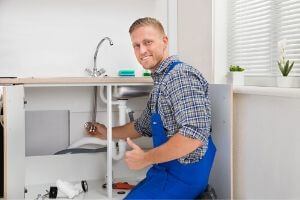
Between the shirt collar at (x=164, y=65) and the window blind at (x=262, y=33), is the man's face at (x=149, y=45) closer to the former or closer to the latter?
the shirt collar at (x=164, y=65)

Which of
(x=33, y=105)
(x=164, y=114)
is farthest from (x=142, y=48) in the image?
(x=33, y=105)

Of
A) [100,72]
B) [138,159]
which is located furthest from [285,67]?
[100,72]

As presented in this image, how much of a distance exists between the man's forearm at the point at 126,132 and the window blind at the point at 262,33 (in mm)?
731

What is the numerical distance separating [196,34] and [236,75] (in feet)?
1.52

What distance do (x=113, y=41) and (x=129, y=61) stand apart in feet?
0.57

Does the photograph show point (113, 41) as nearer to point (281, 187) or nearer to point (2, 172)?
point (2, 172)

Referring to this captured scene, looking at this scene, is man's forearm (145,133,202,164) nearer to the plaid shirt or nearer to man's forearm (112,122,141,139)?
the plaid shirt

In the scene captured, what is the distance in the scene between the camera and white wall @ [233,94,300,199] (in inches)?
63.8

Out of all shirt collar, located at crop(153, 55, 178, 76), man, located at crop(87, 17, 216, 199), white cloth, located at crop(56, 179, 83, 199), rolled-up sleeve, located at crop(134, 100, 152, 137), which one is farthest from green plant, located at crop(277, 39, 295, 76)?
white cloth, located at crop(56, 179, 83, 199)

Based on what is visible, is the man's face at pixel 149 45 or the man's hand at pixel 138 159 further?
the man's face at pixel 149 45

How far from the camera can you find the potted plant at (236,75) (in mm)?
2125

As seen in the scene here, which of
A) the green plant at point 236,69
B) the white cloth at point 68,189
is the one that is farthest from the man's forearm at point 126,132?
the green plant at point 236,69

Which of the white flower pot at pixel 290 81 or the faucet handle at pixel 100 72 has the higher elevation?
the faucet handle at pixel 100 72

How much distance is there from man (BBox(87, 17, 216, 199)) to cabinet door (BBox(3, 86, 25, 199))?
51 cm
